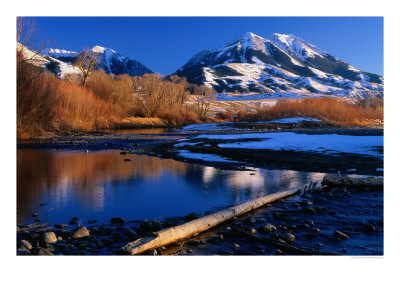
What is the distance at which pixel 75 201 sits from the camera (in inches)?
280

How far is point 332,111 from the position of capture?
44375mm

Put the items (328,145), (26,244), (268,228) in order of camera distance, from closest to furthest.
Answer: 1. (26,244)
2. (268,228)
3. (328,145)

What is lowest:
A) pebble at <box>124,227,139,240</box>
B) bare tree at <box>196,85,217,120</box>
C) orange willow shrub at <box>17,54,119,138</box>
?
pebble at <box>124,227,139,240</box>

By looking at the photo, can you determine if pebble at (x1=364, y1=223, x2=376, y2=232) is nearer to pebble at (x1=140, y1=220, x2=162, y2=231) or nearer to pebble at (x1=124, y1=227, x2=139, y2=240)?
pebble at (x1=140, y1=220, x2=162, y2=231)

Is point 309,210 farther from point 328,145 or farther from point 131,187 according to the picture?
point 328,145

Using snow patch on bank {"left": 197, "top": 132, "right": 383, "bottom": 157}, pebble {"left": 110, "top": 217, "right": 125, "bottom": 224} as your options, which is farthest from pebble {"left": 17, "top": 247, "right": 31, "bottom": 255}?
snow patch on bank {"left": 197, "top": 132, "right": 383, "bottom": 157}

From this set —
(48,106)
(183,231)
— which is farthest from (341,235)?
(48,106)

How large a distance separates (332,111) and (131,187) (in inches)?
1615

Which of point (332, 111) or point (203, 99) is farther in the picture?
point (203, 99)

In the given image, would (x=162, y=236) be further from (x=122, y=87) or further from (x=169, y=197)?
(x=122, y=87)

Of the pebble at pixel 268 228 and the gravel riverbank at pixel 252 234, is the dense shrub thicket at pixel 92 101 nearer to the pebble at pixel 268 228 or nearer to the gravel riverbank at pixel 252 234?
the gravel riverbank at pixel 252 234

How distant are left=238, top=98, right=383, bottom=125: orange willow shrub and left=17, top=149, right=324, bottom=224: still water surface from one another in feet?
116

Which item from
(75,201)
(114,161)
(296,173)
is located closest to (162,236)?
(75,201)

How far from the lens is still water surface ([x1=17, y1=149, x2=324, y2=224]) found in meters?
6.56
